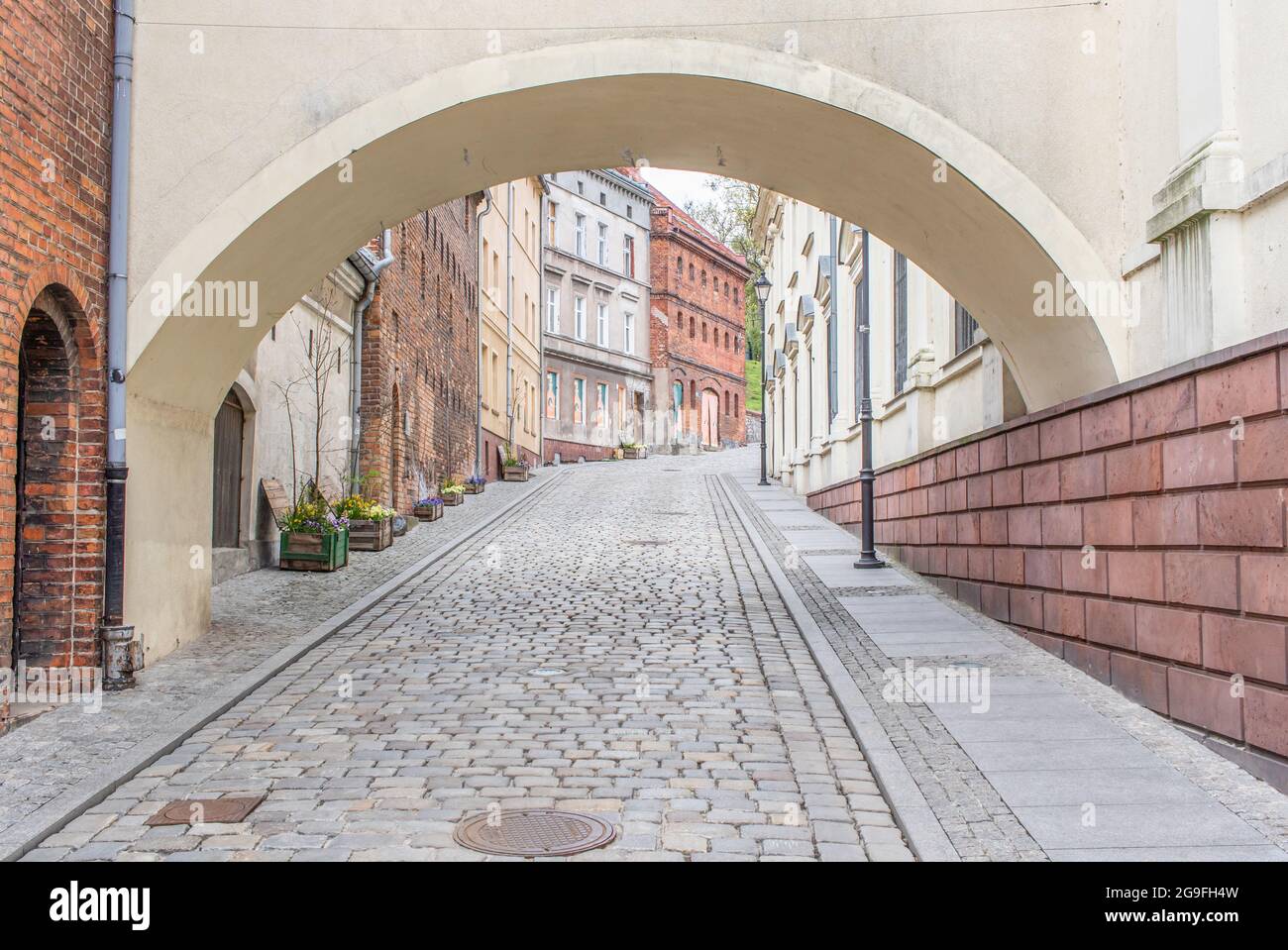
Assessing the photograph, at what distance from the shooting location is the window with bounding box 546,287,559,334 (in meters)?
45.4

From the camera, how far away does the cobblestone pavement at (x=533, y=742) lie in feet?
16.6

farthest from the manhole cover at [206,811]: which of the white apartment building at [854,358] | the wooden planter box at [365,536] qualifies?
the wooden planter box at [365,536]

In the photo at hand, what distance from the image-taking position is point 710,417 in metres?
60.5

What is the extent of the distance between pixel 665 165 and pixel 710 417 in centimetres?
4983

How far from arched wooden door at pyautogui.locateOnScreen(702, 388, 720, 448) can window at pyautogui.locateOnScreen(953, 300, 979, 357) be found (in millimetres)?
45387

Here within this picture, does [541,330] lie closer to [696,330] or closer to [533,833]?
[696,330]

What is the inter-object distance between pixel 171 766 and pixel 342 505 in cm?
1016

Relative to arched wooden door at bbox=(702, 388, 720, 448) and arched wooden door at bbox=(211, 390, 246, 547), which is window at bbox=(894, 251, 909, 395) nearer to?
arched wooden door at bbox=(211, 390, 246, 547)

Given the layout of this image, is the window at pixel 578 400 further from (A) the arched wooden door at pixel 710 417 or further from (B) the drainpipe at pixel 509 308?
(A) the arched wooden door at pixel 710 417

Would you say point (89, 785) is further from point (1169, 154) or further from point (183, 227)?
point (1169, 154)

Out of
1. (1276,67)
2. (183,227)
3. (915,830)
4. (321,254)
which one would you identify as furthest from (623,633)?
(1276,67)

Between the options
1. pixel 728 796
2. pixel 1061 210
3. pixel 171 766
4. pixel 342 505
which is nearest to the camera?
pixel 728 796

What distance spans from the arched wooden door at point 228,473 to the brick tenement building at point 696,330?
4156cm

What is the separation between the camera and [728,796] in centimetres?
564
